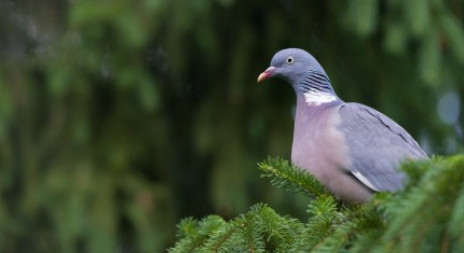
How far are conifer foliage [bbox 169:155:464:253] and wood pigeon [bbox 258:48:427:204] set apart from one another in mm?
403

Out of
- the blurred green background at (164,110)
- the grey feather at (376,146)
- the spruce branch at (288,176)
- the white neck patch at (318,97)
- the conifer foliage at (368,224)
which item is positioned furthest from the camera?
the blurred green background at (164,110)

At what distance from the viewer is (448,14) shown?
485cm

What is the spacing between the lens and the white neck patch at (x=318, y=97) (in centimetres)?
309

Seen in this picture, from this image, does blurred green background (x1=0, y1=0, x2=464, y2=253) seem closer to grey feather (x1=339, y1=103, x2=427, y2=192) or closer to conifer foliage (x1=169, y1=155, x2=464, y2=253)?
grey feather (x1=339, y1=103, x2=427, y2=192)

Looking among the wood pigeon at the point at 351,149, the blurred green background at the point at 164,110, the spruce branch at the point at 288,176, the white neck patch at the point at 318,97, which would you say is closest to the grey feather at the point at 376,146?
the wood pigeon at the point at 351,149

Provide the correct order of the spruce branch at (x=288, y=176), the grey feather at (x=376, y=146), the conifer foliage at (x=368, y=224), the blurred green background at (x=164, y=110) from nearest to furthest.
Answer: the conifer foliage at (x=368, y=224) < the spruce branch at (x=288, y=176) < the grey feather at (x=376, y=146) < the blurred green background at (x=164, y=110)

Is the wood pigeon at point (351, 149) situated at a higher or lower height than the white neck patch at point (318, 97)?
lower

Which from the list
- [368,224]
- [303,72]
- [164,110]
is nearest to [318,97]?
[303,72]

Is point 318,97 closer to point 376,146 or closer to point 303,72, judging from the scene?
point 303,72

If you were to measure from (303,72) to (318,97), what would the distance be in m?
0.12

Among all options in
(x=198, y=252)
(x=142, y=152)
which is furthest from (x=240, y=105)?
(x=198, y=252)

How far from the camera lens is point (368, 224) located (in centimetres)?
191

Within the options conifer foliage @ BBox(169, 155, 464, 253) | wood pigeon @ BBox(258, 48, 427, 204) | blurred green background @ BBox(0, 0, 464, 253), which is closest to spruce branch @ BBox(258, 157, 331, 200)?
conifer foliage @ BBox(169, 155, 464, 253)

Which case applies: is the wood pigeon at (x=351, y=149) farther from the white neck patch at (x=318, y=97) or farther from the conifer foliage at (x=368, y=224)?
the conifer foliage at (x=368, y=224)
